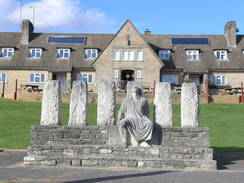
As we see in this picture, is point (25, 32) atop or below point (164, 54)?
atop

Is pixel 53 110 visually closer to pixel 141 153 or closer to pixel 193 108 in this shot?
pixel 141 153

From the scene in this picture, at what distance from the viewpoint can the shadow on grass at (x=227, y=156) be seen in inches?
483

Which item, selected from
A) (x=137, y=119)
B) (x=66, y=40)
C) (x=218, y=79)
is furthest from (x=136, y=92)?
(x=66, y=40)

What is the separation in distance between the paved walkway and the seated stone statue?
1.33 meters

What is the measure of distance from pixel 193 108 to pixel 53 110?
15.6 ft

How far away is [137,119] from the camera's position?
11.7 meters

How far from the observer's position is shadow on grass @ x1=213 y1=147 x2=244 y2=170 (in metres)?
12.3

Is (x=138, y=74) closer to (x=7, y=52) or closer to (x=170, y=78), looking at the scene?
(x=170, y=78)

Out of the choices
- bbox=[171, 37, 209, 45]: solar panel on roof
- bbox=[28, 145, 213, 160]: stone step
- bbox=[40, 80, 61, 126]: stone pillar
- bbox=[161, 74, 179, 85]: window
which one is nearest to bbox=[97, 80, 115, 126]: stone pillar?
bbox=[28, 145, 213, 160]: stone step

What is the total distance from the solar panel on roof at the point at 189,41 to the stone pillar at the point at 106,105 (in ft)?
112

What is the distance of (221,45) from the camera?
1759 inches

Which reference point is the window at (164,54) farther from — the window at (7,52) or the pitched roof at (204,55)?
the window at (7,52)

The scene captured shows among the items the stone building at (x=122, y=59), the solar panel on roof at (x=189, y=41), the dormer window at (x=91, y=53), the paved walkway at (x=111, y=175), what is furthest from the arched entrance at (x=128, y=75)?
the paved walkway at (x=111, y=175)

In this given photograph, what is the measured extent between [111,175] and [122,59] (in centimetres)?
3252
